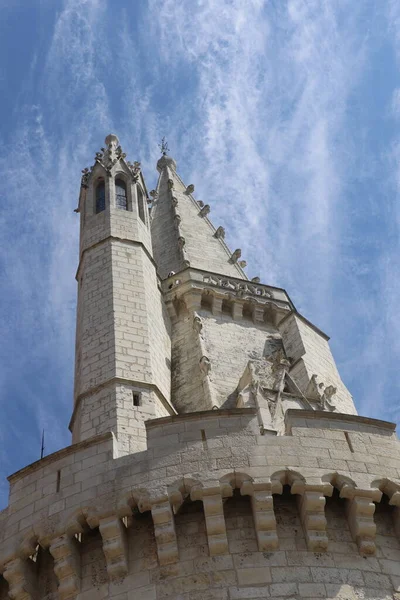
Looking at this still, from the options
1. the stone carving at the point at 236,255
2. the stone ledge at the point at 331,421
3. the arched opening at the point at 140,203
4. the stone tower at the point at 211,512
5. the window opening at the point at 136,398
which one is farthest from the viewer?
the stone carving at the point at 236,255

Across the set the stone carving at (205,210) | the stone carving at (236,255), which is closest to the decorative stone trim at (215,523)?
the stone carving at (236,255)

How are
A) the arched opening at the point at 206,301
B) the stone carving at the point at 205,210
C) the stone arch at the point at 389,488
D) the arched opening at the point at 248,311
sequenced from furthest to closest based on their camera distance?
the stone carving at the point at 205,210 → the arched opening at the point at 248,311 → the arched opening at the point at 206,301 → the stone arch at the point at 389,488

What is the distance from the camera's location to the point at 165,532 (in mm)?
9672

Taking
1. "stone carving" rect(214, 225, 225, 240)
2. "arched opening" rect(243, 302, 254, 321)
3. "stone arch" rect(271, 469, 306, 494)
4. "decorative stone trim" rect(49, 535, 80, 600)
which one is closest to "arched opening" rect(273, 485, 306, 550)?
"stone arch" rect(271, 469, 306, 494)

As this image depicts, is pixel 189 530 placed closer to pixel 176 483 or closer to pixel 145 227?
pixel 176 483

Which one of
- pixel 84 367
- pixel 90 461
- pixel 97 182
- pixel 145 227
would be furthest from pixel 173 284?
pixel 90 461

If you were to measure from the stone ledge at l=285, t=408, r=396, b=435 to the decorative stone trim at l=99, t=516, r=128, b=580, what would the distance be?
99.9 inches

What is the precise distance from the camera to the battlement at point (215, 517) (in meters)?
9.48

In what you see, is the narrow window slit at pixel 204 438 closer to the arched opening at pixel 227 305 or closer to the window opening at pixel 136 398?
the window opening at pixel 136 398

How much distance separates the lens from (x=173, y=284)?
21250mm

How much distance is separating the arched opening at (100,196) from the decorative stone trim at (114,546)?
11.7 meters

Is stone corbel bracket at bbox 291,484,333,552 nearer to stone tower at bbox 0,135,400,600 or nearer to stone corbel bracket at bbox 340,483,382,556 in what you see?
stone tower at bbox 0,135,400,600

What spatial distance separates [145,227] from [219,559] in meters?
11.8

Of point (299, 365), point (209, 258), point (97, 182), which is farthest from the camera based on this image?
point (209, 258)
